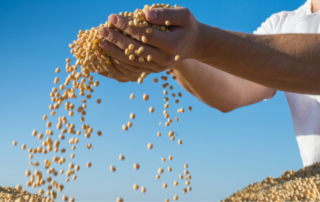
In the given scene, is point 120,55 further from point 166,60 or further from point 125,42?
point 166,60

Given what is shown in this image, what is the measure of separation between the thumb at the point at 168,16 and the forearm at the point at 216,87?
2.27ft

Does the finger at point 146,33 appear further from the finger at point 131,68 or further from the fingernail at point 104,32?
the finger at point 131,68

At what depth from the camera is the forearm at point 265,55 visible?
1268 mm

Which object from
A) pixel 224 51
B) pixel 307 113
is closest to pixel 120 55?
pixel 224 51

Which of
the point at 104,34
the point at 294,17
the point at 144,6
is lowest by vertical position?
the point at 104,34

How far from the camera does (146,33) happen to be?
1.12 metres

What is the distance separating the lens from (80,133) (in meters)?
1.35

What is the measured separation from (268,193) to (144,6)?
3.95 feet

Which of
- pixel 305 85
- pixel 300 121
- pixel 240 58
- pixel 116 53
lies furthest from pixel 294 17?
pixel 116 53

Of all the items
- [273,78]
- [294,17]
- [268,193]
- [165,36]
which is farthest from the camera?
[294,17]

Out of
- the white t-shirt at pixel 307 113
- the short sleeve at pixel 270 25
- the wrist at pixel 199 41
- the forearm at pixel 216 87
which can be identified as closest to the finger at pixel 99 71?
the wrist at pixel 199 41

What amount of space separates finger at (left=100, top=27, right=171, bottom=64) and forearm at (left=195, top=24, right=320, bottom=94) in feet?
0.75

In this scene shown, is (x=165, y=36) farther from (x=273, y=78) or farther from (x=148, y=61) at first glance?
(x=273, y=78)

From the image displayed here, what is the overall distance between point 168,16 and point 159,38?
10 centimetres
